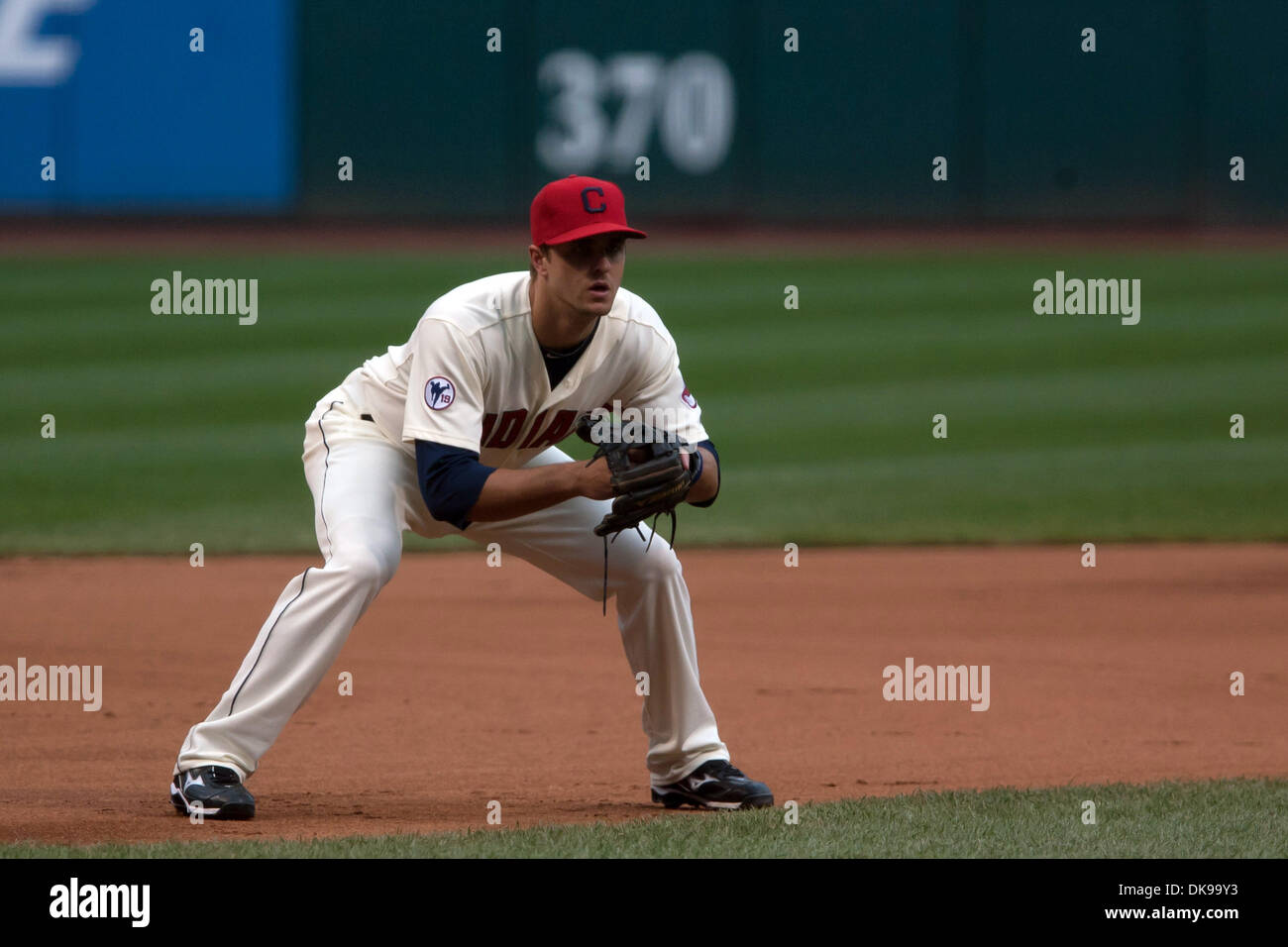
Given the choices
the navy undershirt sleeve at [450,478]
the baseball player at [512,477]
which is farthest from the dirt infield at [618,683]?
the navy undershirt sleeve at [450,478]

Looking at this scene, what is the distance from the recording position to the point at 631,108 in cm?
2223

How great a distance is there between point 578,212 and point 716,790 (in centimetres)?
167

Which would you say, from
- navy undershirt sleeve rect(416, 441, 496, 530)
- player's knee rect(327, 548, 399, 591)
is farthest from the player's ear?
player's knee rect(327, 548, 399, 591)

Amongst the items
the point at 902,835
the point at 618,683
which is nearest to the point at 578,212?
the point at 902,835

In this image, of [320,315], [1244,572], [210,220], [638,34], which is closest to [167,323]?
[320,315]

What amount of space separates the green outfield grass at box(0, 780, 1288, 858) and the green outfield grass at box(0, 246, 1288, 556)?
223 inches

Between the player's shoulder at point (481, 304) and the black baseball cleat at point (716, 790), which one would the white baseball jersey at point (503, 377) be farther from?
the black baseball cleat at point (716, 790)

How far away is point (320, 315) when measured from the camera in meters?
18.4

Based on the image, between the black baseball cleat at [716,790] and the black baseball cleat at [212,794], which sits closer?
the black baseball cleat at [212,794]

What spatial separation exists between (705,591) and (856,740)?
2954 millimetres

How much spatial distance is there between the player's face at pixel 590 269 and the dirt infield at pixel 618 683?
4.66ft

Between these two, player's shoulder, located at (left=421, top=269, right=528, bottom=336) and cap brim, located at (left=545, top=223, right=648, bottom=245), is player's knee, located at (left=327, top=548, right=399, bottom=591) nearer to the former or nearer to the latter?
player's shoulder, located at (left=421, top=269, right=528, bottom=336)

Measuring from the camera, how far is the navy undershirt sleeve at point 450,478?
4.66 metres

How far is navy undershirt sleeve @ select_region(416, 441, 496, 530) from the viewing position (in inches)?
184
